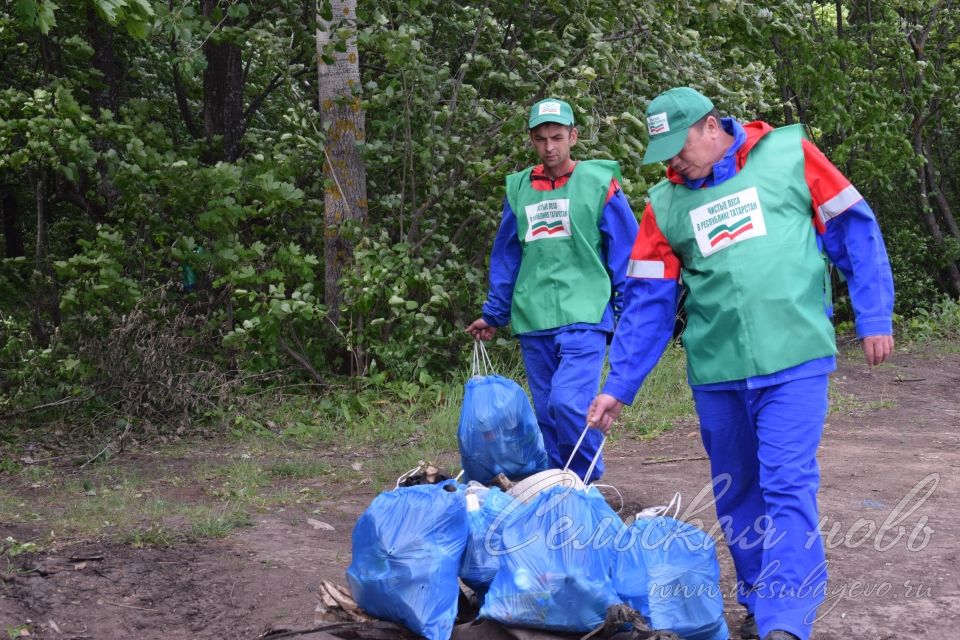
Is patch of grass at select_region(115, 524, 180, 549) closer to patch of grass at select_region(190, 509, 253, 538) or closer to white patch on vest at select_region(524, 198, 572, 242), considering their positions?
patch of grass at select_region(190, 509, 253, 538)

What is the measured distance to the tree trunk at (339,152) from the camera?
26.3 ft

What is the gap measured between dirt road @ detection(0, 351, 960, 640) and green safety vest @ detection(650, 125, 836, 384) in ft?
3.43

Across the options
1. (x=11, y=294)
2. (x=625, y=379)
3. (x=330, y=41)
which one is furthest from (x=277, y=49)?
(x=625, y=379)

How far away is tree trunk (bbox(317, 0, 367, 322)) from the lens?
8016mm

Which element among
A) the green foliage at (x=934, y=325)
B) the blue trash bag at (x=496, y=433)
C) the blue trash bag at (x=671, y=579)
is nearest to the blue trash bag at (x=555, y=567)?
the blue trash bag at (x=671, y=579)

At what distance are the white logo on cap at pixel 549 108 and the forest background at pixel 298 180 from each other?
2.12 meters

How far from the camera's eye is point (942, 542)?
476 cm

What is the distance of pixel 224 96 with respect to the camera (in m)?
9.56

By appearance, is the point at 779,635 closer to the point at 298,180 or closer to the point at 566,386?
the point at 566,386

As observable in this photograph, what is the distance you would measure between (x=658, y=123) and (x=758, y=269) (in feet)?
2.04

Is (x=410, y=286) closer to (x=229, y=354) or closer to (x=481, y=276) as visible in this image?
(x=481, y=276)

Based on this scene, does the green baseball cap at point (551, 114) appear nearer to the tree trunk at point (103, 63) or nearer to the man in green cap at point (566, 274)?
the man in green cap at point (566, 274)

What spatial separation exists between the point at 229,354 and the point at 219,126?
7.21 feet

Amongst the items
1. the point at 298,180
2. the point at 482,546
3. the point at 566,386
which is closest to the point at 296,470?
the point at 566,386
